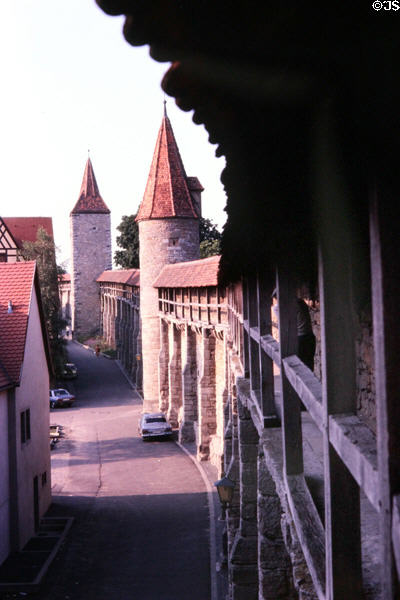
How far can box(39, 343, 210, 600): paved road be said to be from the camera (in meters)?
14.2

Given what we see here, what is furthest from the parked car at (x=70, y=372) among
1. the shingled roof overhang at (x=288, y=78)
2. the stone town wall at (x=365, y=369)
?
the shingled roof overhang at (x=288, y=78)

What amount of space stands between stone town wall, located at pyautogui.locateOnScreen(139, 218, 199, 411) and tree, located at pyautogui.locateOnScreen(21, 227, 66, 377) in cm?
838

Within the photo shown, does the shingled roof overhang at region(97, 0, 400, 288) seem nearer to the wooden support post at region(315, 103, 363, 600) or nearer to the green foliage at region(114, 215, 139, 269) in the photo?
the wooden support post at region(315, 103, 363, 600)

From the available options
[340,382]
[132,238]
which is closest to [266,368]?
[340,382]

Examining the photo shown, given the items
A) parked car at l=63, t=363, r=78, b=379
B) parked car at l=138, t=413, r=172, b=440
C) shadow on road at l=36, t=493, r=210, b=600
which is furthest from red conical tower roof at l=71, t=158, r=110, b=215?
shadow on road at l=36, t=493, r=210, b=600

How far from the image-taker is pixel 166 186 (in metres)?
34.5

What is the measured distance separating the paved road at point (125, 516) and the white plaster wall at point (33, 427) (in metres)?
1.04

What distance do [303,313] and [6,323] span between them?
12729mm

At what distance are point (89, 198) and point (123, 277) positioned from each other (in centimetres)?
2155

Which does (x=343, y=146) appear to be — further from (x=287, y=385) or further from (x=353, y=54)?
(x=287, y=385)

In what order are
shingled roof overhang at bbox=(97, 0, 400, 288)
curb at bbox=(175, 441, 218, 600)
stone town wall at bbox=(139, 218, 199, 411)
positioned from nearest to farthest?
shingled roof overhang at bbox=(97, 0, 400, 288)
curb at bbox=(175, 441, 218, 600)
stone town wall at bbox=(139, 218, 199, 411)

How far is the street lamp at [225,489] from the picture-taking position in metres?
12.2

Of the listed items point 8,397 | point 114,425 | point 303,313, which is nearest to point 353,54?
point 303,313

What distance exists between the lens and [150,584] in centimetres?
1420
